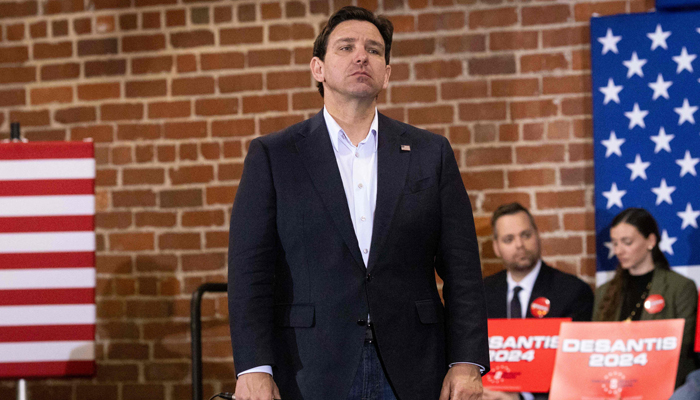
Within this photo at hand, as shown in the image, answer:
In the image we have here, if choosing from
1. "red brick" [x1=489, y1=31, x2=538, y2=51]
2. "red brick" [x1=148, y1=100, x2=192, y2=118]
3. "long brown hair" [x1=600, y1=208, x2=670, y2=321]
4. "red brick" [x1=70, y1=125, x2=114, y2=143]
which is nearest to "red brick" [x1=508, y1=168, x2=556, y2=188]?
"long brown hair" [x1=600, y1=208, x2=670, y2=321]

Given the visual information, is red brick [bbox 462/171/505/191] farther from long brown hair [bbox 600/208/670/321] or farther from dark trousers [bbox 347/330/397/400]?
dark trousers [bbox 347/330/397/400]

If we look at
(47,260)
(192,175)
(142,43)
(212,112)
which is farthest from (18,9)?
(47,260)

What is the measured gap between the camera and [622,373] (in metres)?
2.67

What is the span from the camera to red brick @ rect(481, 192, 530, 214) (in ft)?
11.2

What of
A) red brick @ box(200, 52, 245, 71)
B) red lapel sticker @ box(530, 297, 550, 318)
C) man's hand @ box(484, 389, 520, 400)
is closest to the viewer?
man's hand @ box(484, 389, 520, 400)

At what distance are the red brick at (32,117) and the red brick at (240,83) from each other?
3.15 feet

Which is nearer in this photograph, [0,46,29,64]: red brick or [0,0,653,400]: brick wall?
[0,0,653,400]: brick wall

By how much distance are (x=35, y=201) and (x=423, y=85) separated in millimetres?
1878

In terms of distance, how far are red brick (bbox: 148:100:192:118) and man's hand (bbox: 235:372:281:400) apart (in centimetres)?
229

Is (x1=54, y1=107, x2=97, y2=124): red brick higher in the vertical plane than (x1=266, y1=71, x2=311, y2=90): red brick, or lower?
lower

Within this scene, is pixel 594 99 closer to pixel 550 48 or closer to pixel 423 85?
pixel 550 48

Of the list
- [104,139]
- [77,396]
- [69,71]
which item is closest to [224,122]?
[104,139]

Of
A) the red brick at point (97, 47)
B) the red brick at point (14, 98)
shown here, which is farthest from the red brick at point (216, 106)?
the red brick at point (14, 98)

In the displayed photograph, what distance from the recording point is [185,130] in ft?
11.8
